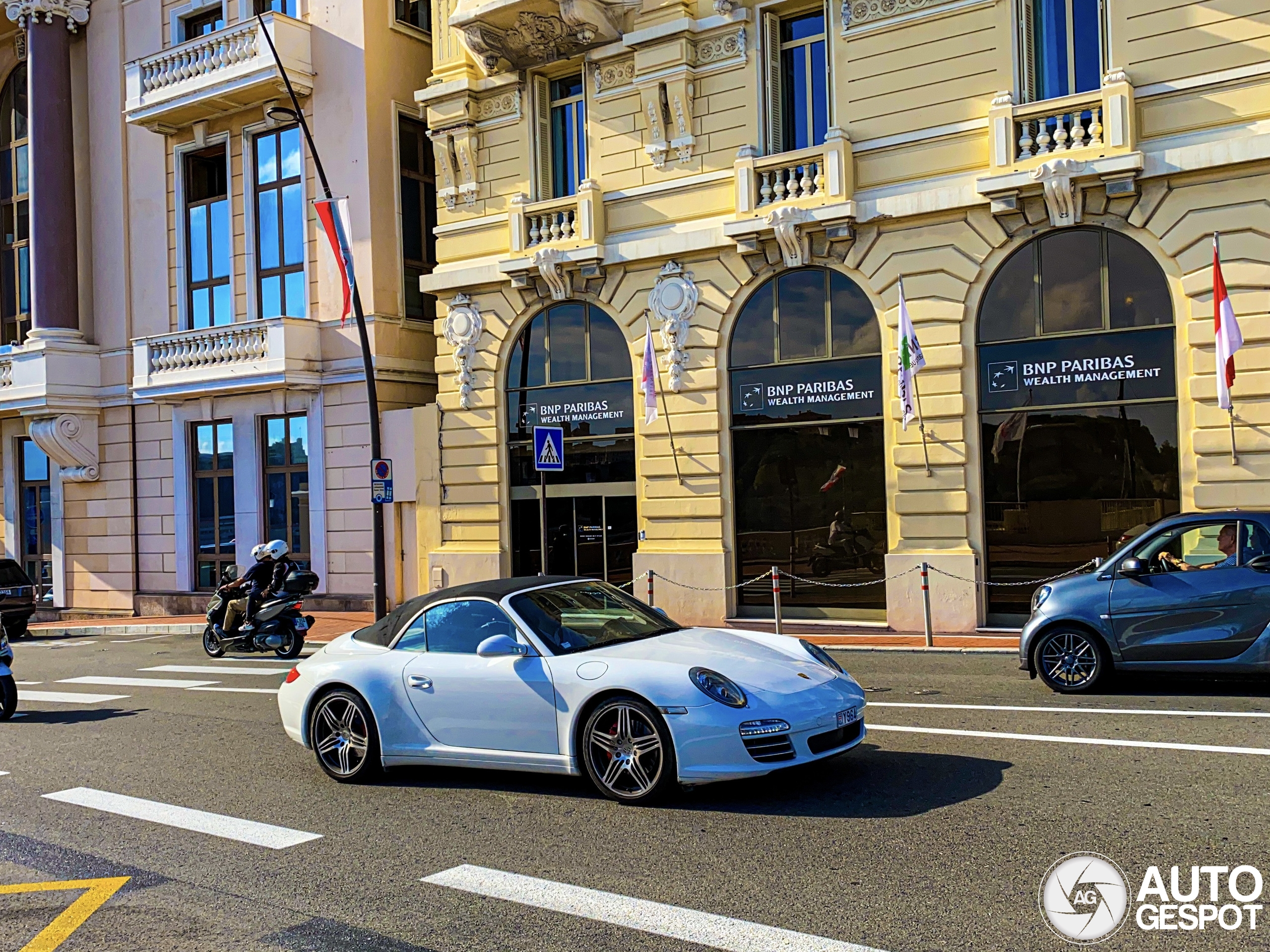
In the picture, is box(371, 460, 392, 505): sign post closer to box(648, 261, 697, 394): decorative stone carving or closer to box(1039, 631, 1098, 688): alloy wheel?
box(648, 261, 697, 394): decorative stone carving

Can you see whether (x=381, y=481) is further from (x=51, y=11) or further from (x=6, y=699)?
(x=51, y=11)

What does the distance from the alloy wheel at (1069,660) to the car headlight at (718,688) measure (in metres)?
4.87

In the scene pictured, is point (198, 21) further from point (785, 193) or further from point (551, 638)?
point (551, 638)

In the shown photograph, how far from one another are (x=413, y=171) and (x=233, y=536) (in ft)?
27.9

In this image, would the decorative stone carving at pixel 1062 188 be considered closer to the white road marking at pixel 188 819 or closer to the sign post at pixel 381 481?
the sign post at pixel 381 481

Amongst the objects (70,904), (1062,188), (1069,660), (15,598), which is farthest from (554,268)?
(70,904)

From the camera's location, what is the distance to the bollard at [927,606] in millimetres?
15727

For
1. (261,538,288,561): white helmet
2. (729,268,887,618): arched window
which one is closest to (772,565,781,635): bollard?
(729,268,887,618): arched window

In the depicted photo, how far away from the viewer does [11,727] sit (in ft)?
38.7

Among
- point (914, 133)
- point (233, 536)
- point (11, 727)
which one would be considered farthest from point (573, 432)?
point (11, 727)

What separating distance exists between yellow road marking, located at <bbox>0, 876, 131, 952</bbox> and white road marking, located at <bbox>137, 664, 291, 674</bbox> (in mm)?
9232

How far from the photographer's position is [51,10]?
28156 millimetres

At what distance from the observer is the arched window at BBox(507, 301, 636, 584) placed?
2095 centimetres
